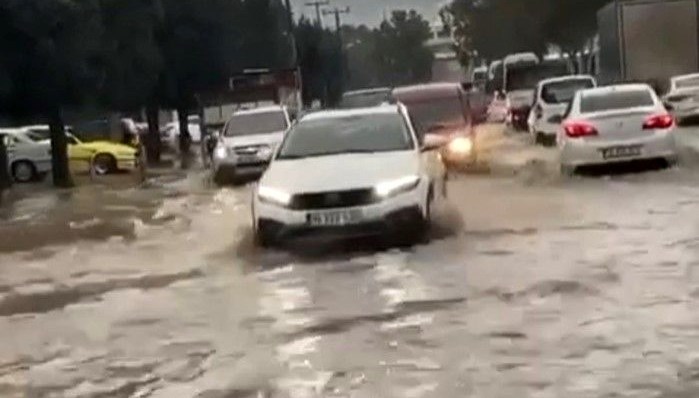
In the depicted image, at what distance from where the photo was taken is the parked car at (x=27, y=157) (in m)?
49.2

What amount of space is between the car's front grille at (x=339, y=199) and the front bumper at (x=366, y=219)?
5 cm

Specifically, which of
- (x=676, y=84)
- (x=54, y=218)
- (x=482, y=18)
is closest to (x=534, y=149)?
(x=676, y=84)

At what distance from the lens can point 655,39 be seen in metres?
47.2

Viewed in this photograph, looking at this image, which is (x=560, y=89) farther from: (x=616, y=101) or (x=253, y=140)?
(x=616, y=101)

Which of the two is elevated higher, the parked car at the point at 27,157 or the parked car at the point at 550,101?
the parked car at the point at 550,101

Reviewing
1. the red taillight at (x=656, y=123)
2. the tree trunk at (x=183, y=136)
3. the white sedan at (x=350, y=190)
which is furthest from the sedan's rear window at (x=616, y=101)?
the tree trunk at (x=183, y=136)

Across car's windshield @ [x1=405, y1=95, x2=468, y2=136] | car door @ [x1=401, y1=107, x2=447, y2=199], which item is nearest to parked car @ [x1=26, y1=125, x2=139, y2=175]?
car's windshield @ [x1=405, y1=95, x2=468, y2=136]

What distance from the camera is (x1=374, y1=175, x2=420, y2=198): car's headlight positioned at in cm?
1685

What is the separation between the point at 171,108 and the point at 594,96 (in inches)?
1479

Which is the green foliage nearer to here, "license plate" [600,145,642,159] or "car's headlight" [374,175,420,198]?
"license plate" [600,145,642,159]

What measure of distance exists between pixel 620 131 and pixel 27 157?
2746 centimetres

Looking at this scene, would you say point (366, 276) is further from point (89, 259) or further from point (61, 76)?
point (61, 76)

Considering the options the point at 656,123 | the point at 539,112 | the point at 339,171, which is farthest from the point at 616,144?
the point at 539,112

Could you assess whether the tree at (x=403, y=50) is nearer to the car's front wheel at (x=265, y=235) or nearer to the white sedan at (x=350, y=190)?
the white sedan at (x=350, y=190)
